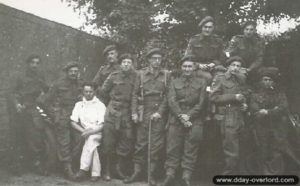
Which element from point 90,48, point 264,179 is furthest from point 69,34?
point 264,179

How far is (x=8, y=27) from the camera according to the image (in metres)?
8.09

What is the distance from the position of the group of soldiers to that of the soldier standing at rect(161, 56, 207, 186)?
1 centimetres

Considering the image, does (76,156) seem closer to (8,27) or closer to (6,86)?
(6,86)

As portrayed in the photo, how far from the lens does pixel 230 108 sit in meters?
6.90

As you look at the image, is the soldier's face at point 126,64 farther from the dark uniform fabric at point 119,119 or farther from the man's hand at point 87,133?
the man's hand at point 87,133

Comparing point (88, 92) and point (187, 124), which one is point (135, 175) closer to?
point (187, 124)

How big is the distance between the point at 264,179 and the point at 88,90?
3157 mm

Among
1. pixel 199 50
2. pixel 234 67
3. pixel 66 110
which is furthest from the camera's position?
pixel 199 50

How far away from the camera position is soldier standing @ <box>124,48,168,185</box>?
707 cm

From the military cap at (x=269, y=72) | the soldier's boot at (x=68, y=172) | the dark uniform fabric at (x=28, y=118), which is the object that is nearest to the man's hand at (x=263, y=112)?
the military cap at (x=269, y=72)

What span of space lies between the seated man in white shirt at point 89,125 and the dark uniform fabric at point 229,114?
1903 millimetres

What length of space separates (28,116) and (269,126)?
3.77 meters

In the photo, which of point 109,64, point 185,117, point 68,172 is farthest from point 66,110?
A: point 185,117

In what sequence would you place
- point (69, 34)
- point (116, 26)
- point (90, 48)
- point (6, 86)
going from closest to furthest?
point (6, 86)
point (69, 34)
point (90, 48)
point (116, 26)
